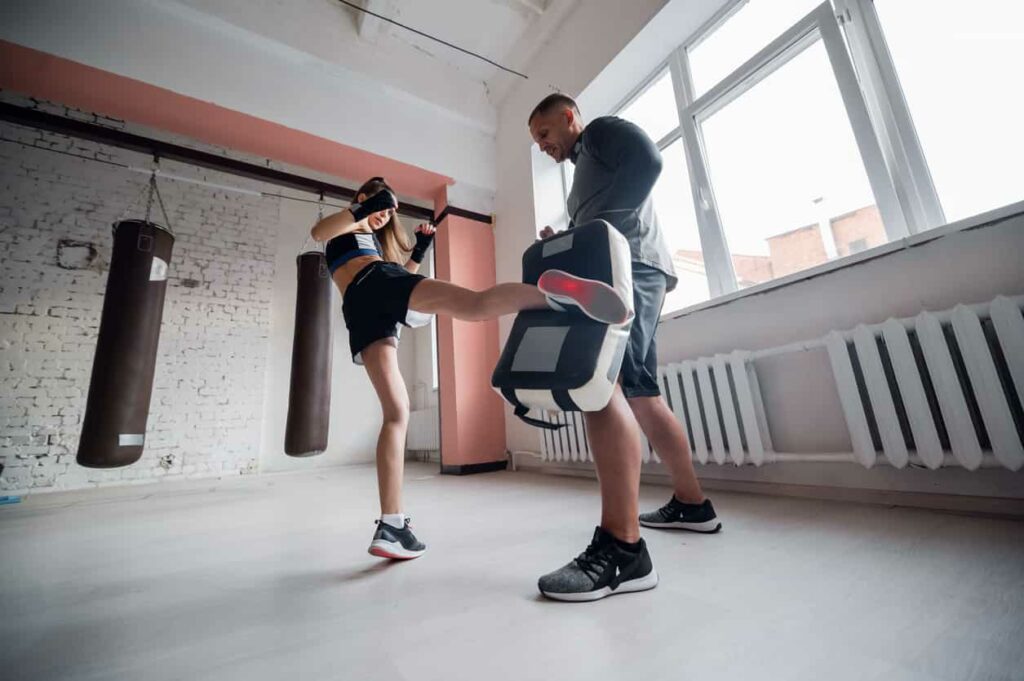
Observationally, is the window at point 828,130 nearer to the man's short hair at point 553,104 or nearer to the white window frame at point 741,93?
the white window frame at point 741,93

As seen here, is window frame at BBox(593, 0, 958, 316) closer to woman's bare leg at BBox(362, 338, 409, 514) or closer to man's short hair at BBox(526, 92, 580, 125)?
man's short hair at BBox(526, 92, 580, 125)

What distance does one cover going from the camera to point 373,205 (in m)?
1.48

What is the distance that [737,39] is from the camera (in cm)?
248

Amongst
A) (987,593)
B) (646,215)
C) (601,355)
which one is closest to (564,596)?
(601,355)

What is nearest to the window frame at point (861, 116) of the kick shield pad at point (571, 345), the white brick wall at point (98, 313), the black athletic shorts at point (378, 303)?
the kick shield pad at point (571, 345)

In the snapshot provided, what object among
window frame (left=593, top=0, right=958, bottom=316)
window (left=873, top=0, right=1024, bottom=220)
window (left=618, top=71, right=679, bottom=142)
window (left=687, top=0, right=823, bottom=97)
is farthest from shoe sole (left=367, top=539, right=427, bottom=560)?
window (left=687, top=0, right=823, bottom=97)

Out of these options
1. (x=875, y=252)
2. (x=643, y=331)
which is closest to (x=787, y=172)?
(x=875, y=252)

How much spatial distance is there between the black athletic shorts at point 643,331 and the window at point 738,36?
202 centimetres

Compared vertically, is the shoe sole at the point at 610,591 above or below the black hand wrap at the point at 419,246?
below

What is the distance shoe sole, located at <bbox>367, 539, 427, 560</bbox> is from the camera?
1.26m

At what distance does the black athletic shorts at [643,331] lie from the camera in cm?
112

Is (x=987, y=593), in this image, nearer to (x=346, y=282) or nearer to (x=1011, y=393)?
(x=1011, y=393)

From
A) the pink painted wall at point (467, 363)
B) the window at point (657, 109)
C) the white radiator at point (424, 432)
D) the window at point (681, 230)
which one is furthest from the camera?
the white radiator at point (424, 432)

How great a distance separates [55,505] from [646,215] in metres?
4.74
